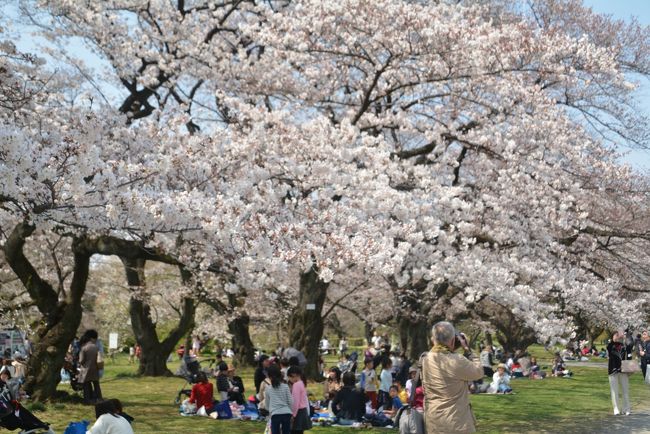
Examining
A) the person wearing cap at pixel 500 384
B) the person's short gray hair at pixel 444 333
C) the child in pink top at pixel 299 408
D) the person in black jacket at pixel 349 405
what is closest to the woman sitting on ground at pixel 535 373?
the person wearing cap at pixel 500 384

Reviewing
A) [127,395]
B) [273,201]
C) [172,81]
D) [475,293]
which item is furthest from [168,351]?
[273,201]

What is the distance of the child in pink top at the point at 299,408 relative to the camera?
8.88 metres

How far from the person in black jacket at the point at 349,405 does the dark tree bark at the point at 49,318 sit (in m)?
5.18

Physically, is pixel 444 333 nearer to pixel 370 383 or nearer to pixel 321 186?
pixel 321 186

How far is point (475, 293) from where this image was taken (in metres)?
15.2

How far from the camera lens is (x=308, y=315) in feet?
53.8

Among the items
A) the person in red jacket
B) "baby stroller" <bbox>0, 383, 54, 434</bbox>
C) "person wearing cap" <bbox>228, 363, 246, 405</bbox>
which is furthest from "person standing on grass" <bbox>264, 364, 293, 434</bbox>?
"person wearing cap" <bbox>228, 363, 246, 405</bbox>

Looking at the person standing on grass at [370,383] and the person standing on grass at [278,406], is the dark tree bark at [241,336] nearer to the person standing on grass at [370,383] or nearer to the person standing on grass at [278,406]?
the person standing on grass at [370,383]

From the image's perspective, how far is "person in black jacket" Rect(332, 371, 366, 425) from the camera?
12.5 meters

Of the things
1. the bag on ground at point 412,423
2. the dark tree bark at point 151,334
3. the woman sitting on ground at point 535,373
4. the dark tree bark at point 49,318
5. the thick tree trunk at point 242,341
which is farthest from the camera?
the thick tree trunk at point 242,341

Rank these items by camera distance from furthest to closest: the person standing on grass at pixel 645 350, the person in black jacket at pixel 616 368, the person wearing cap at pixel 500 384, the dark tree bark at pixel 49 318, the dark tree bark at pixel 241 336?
the dark tree bark at pixel 241 336, the person standing on grass at pixel 645 350, the person wearing cap at pixel 500 384, the dark tree bark at pixel 49 318, the person in black jacket at pixel 616 368

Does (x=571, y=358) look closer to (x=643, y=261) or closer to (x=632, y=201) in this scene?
(x=643, y=261)

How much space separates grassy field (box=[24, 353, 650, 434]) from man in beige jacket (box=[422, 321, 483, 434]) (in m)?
6.21

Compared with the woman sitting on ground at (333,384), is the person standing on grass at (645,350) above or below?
above
